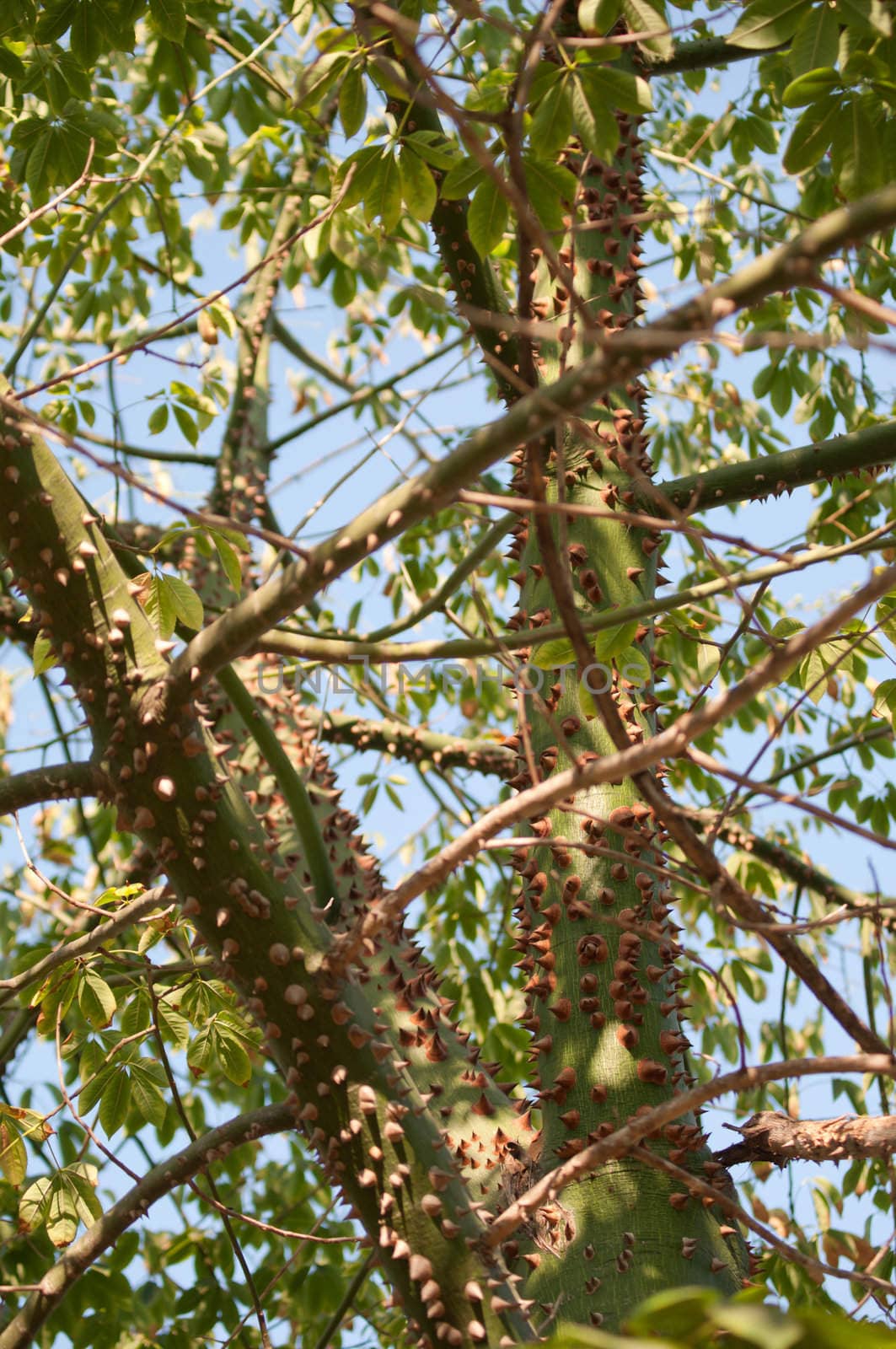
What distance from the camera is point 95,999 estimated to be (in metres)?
2.31

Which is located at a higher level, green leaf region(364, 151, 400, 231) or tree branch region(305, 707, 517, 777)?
green leaf region(364, 151, 400, 231)

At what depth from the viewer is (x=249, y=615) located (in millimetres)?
1530

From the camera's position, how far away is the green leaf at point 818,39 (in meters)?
1.70

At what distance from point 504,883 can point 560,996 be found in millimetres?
2187

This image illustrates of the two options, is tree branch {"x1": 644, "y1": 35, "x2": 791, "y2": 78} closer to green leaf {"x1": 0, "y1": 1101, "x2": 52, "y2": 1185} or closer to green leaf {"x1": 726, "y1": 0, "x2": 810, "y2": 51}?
green leaf {"x1": 726, "y1": 0, "x2": 810, "y2": 51}

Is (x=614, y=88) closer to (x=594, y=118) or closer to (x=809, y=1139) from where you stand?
(x=594, y=118)

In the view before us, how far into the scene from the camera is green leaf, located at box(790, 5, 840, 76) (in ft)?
5.57

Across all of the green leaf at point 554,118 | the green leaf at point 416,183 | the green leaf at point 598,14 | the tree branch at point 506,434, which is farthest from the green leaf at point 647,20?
the tree branch at point 506,434

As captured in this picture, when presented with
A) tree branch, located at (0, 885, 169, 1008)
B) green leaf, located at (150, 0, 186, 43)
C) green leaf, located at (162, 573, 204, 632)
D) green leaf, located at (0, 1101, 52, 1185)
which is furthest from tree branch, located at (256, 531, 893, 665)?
green leaf, located at (150, 0, 186, 43)

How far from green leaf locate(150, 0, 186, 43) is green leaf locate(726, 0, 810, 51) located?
1152 millimetres

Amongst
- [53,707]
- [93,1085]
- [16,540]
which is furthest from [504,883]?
[16,540]

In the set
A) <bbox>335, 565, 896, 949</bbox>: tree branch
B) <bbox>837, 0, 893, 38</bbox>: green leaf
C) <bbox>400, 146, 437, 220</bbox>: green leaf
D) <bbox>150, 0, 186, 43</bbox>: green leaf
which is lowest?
<bbox>335, 565, 896, 949</bbox>: tree branch

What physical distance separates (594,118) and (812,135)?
13.9 inches

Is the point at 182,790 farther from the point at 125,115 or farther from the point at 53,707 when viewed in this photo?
the point at 125,115
